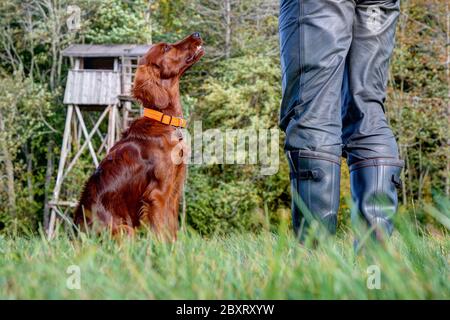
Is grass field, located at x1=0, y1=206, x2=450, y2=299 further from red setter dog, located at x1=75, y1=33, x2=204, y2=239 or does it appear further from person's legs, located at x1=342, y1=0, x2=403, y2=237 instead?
red setter dog, located at x1=75, y1=33, x2=204, y2=239

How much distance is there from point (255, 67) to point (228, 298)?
48.0 ft

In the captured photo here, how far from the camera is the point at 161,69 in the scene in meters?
4.27

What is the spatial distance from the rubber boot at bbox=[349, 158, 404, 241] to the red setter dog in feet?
3.79

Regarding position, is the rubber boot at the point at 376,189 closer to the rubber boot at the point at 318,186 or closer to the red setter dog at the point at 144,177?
the rubber boot at the point at 318,186

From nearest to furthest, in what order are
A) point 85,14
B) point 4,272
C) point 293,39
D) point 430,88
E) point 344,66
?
point 4,272
point 293,39
point 344,66
point 430,88
point 85,14

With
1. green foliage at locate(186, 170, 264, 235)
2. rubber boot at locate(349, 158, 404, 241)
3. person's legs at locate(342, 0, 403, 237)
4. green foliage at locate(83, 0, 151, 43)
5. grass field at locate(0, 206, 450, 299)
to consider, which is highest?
green foliage at locate(83, 0, 151, 43)

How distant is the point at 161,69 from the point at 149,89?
26 centimetres

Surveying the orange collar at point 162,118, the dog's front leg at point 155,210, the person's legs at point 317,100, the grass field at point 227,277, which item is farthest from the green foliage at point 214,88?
the grass field at point 227,277

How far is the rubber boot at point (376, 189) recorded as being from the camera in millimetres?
2150

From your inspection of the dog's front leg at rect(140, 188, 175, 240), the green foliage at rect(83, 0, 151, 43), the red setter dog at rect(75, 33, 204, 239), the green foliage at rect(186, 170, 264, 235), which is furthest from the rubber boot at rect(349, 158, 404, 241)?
the green foliage at rect(83, 0, 151, 43)

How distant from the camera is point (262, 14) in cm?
1670

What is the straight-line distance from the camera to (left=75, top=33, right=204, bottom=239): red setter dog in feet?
10.8

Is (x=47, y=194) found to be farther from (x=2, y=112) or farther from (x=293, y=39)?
(x=293, y=39)

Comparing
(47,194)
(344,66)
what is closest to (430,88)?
(47,194)
